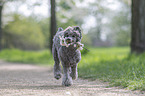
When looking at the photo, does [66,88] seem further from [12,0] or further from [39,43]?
[39,43]

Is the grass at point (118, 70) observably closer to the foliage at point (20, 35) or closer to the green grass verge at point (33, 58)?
the green grass verge at point (33, 58)

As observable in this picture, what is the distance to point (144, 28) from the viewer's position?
1245cm

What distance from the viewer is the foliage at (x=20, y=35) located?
27.4 m

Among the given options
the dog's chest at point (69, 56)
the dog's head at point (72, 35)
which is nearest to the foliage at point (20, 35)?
the dog's chest at point (69, 56)

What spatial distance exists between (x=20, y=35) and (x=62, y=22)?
1338 centimetres

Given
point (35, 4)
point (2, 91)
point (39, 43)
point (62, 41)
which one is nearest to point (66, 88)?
point (62, 41)

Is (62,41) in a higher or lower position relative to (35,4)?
lower

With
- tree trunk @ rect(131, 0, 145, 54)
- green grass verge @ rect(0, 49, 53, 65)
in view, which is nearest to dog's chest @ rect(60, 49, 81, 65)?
green grass verge @ rect(0, 49, 53, 65)

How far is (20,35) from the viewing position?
2806cm

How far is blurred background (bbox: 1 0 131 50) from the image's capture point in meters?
14.6

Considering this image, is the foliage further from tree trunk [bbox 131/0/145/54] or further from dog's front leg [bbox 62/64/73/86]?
dog's front leg [bbox 62/64/73/86]

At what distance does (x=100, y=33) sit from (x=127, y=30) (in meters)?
11.2

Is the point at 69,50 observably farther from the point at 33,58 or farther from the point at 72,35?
the point at 33,58

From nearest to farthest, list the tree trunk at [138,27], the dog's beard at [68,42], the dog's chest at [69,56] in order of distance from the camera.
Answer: the dog's beard at [68,42]
the dog's chest at [69,56]
the tree trunk at [138,27]
